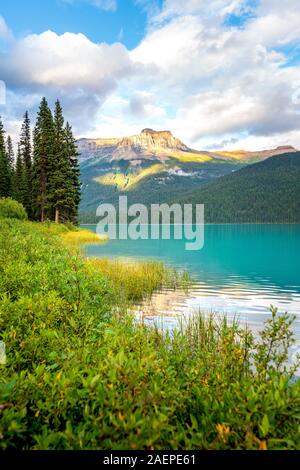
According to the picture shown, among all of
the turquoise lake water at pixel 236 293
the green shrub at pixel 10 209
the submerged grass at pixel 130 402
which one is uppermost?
the green shrub at pixel 10 209

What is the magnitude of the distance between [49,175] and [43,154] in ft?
11.2

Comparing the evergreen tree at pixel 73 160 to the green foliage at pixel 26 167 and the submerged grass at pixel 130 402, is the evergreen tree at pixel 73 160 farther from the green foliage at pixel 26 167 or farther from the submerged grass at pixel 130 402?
the submerged grass at pixel 130 402

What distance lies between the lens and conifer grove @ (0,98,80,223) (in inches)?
2142

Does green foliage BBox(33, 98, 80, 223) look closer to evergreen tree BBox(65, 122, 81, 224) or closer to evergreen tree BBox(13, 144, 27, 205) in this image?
evergreen tree BBox(65, 122, 81, 224)

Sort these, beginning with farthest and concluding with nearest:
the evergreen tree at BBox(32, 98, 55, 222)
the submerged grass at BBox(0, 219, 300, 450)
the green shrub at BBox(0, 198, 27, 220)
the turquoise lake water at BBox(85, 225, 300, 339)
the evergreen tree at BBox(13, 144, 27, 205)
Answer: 1. the evergreen tree at BBox(13, 144, 27, 205)
2. the evergreen tree at BBox(32, 98, 55, 222)
3. the green shrub at BBox(0, 198, 27, 220)
4. the turquoise lake water at BBox(85, 225, 300, 339)
5. the submerged grass at BBox(0, 219, 300, 450)

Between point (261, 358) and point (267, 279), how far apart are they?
76.5ft

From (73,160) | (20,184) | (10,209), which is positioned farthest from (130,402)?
(20,184)

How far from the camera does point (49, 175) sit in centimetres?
5594

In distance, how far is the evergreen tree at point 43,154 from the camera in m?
54.2

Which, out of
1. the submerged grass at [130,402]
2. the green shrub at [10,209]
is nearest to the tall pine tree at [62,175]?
the green shrub at [10,209]

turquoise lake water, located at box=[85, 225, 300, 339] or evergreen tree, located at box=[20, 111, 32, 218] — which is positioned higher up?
evergreen tree, located at box=[20, 111, 32, 218]

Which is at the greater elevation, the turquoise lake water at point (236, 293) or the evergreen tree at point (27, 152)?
the evergreen tree at point (27, 152)

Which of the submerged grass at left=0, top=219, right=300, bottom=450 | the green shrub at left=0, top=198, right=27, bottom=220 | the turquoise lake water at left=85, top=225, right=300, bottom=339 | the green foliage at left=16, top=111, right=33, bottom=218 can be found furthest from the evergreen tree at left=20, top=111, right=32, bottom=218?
the submerged grass at left=0, top=219, right=300, bottom=450
